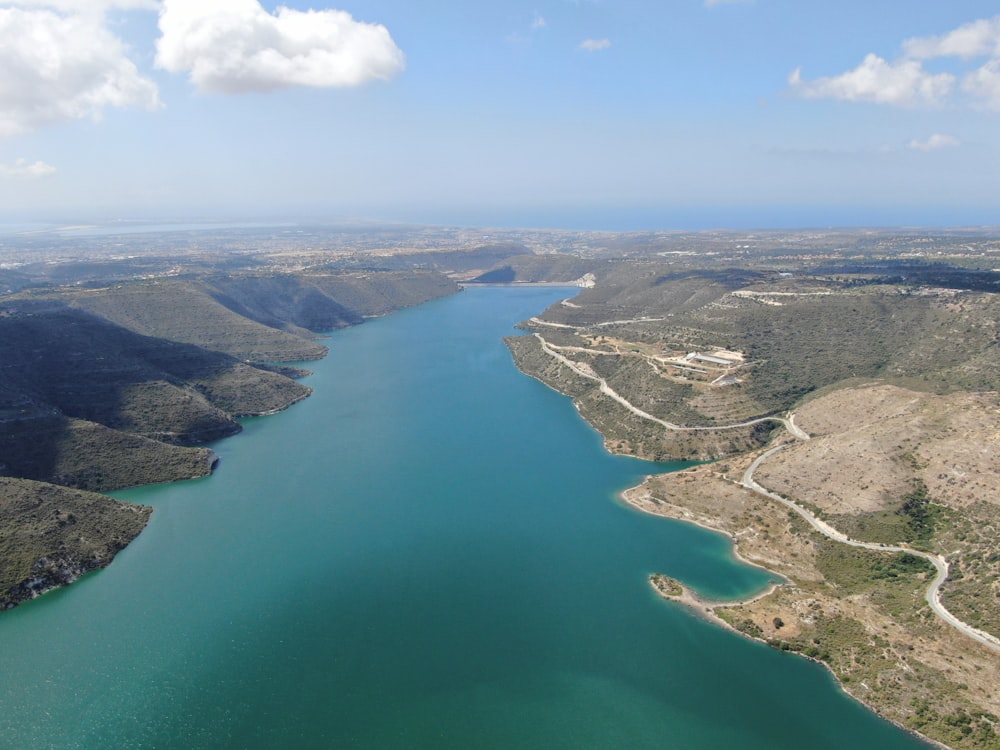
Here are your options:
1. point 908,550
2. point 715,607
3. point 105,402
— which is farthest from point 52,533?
point 908,550

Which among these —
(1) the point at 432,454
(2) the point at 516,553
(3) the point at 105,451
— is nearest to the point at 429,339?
(1) the point at 432,454

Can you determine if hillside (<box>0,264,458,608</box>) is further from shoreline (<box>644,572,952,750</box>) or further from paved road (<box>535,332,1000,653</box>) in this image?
paved road (<box>535,332,1000,653</box>)

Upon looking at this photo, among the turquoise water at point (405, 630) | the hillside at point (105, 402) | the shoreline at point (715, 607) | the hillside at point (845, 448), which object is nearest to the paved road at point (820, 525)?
the hillside at point (845, 448)

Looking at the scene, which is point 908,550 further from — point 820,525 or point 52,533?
point 52,533

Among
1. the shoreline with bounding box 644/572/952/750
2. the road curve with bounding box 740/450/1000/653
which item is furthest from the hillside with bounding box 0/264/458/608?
the road curve with bounding box 740/450/1000/653

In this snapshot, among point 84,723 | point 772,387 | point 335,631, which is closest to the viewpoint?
point 84,723

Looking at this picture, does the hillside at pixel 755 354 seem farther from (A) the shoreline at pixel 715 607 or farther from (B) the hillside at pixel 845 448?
(A) the shoreline at pixel 715 607

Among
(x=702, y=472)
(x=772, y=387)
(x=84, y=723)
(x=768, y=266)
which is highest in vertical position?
(x=768, y=266)

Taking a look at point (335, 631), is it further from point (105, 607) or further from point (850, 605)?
point (850, 605)
